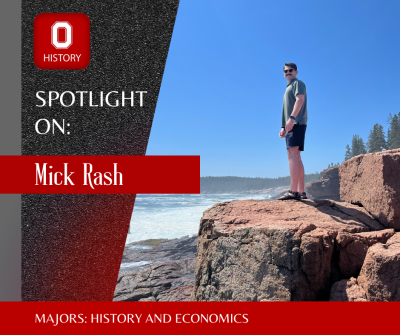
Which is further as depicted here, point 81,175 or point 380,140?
point 380,140

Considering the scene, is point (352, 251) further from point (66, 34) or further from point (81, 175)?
point (66, 34)

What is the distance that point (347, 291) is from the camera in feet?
7.25

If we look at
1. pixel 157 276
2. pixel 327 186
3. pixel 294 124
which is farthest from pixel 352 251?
pixel 327 186

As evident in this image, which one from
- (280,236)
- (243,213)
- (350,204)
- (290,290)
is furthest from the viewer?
(350,204)

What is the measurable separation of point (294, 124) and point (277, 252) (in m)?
1.89

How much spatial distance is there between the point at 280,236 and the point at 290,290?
424 mm

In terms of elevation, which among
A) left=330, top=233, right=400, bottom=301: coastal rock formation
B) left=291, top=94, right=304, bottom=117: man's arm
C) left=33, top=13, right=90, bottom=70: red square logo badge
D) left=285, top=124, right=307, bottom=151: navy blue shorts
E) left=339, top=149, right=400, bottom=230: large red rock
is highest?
left=33, top=13, right=90, bottom=70: red square logo badge

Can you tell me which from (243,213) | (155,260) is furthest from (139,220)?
(243,213)

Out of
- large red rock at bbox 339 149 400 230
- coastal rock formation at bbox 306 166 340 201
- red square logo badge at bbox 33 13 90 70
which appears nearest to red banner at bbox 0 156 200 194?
red square logo badge at bbox 33 13 90 70

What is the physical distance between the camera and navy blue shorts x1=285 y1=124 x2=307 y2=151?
142 inches

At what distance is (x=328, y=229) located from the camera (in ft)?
8.73

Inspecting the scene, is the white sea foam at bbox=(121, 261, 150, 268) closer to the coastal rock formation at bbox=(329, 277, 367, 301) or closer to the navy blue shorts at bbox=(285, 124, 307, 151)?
the navy blue shorts at bbox=(285, 124, 307, 151)

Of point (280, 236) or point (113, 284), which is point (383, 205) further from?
point (113, 284)

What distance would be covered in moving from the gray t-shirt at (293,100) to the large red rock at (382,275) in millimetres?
1973
